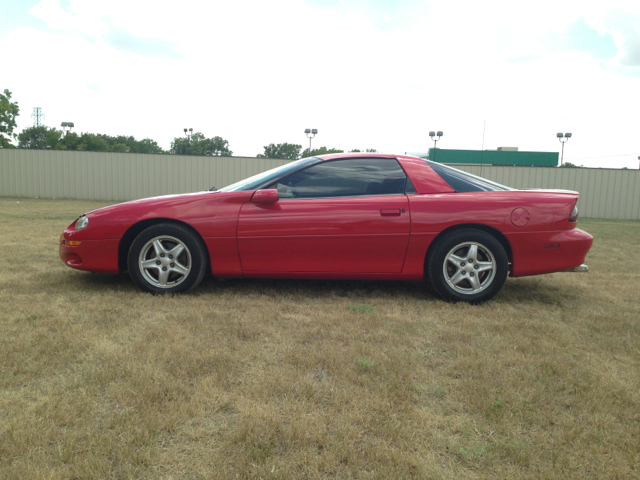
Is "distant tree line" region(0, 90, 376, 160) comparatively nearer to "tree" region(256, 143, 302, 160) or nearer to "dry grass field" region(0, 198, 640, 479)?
"tree" region(256, 143, 302, 160)

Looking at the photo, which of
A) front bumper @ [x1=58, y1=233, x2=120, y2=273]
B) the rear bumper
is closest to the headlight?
front bumper @ [x1=58, y1=233, x2=120, y2=273]

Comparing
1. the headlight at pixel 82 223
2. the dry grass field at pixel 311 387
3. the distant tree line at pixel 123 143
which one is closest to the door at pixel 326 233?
the dry grass field at pixel 311 387

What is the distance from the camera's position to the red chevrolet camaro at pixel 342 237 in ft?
13.4

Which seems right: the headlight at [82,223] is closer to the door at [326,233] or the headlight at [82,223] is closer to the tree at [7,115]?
the door at [326,233]

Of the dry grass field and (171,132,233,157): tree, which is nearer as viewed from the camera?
the dry grass field

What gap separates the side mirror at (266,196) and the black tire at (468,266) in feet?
4.75

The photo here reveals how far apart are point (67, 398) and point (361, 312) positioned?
2159 millimetres

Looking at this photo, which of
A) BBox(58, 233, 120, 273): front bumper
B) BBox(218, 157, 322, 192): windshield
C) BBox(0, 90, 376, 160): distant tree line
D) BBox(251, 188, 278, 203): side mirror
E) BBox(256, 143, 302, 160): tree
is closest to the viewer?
BBox(251, 188, 278, 203): side mirror

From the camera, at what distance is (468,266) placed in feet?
13.6

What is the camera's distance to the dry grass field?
1817mm

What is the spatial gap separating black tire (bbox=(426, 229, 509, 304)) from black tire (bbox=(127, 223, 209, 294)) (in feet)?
6.67

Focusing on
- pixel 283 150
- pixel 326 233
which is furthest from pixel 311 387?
pixel 283 150

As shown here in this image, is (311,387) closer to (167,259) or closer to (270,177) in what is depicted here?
(167,259)

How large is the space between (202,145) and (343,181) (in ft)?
336
